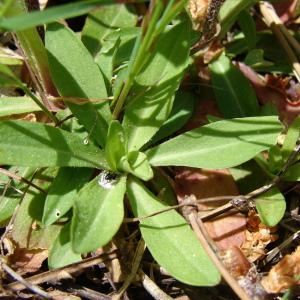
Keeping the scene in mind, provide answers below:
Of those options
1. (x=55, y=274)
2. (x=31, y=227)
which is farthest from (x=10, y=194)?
(x=55, y=274)

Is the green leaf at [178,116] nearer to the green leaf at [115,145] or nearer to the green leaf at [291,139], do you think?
the green leaf at [115,145]

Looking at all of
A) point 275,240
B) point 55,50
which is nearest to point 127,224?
point 275,240

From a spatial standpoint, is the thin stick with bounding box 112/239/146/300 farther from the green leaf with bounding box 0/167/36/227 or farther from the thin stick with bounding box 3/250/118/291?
the green leaf with bounding box 0/167/36/227

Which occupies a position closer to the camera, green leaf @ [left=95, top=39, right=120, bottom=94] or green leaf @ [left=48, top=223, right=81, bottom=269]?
green leaf @ [left=48, top=223, right=81, bottom=269]

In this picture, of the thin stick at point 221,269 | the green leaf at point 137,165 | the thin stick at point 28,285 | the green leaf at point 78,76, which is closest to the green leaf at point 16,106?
the green leaf at point 78,76

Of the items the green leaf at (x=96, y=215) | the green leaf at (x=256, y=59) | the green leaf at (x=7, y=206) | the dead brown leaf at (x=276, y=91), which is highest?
the green leaf at (x=256, y=59)

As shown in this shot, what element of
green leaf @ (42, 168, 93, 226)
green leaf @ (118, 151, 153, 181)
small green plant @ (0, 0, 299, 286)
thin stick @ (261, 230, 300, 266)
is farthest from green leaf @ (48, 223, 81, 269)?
thin stick @ (261, 230, 300, 266)

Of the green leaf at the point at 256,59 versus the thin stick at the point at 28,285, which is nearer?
the thin stick at the point at 28,285

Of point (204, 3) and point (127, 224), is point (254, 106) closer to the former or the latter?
point (204, 3)
